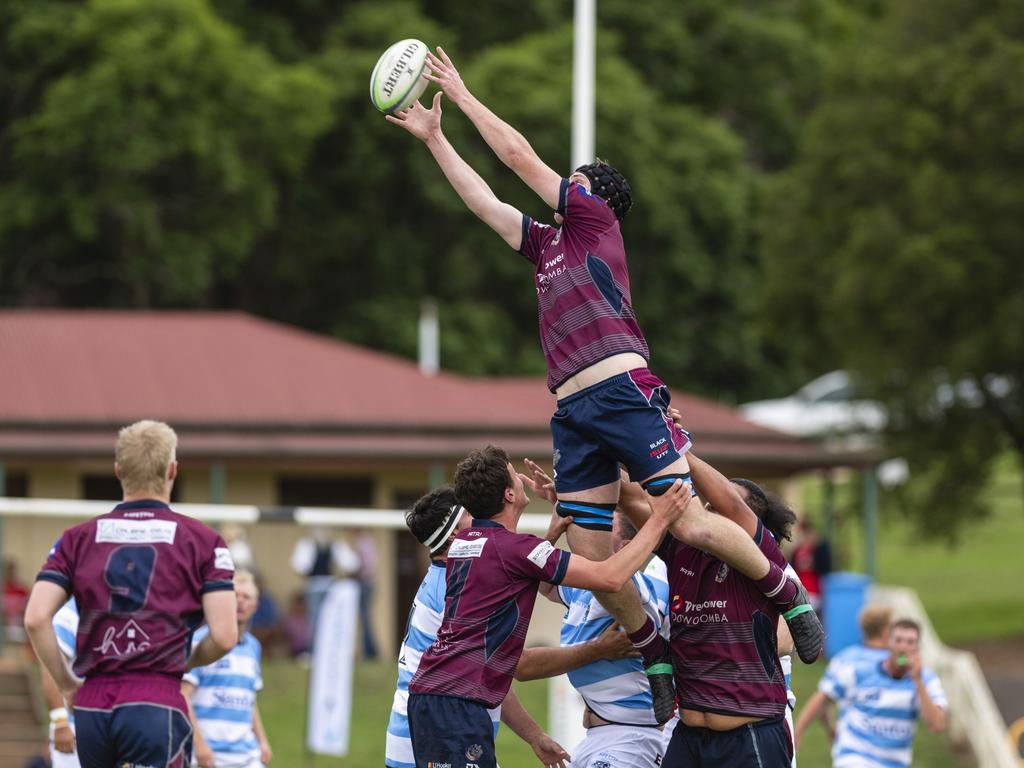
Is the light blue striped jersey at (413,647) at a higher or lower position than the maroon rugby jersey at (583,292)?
lower

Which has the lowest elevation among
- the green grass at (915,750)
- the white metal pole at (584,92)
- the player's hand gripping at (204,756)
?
the green grass at (915,750)

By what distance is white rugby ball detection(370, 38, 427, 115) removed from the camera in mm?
7535

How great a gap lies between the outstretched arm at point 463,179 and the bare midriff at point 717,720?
6.94 feet

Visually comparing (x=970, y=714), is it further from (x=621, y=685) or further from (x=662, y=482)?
(x=662, y=482)

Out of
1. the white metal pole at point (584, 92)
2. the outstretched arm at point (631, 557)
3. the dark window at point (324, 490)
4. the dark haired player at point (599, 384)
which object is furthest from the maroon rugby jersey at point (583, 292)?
the dark window at point (324, 490)

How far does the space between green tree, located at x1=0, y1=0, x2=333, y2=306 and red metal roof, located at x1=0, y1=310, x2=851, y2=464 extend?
519 cm

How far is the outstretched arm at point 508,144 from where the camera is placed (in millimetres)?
7148

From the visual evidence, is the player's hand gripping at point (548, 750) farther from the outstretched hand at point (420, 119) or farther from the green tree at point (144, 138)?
the green tree at point (144, 138)

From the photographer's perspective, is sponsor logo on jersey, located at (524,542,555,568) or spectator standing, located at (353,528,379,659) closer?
sponsor logo on jersey, located at (524,542,555,568)

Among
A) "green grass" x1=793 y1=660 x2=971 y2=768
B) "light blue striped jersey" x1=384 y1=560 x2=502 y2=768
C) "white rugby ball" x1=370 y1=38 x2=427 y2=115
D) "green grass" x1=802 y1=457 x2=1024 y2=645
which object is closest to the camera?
"light blue striped jersey" x1=384 y1=560 x2=502 y2=768

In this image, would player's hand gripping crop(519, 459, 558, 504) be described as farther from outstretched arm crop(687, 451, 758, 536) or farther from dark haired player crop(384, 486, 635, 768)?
outstretched arm crop(687, 451, 758, 536)

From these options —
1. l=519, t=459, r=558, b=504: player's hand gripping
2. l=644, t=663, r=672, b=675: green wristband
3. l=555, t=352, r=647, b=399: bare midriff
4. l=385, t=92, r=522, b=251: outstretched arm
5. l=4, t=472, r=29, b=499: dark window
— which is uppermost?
l=4, t=472, r=29, b=499: dark window

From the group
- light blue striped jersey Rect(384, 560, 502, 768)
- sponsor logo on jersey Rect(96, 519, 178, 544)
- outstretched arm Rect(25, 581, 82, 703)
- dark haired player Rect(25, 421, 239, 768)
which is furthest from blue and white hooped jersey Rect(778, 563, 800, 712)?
outstretched arm Rect(25, 581, 82, 703)

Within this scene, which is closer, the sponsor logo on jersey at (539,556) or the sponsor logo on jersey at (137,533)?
the sponsor logo on jersey at (539,556)
